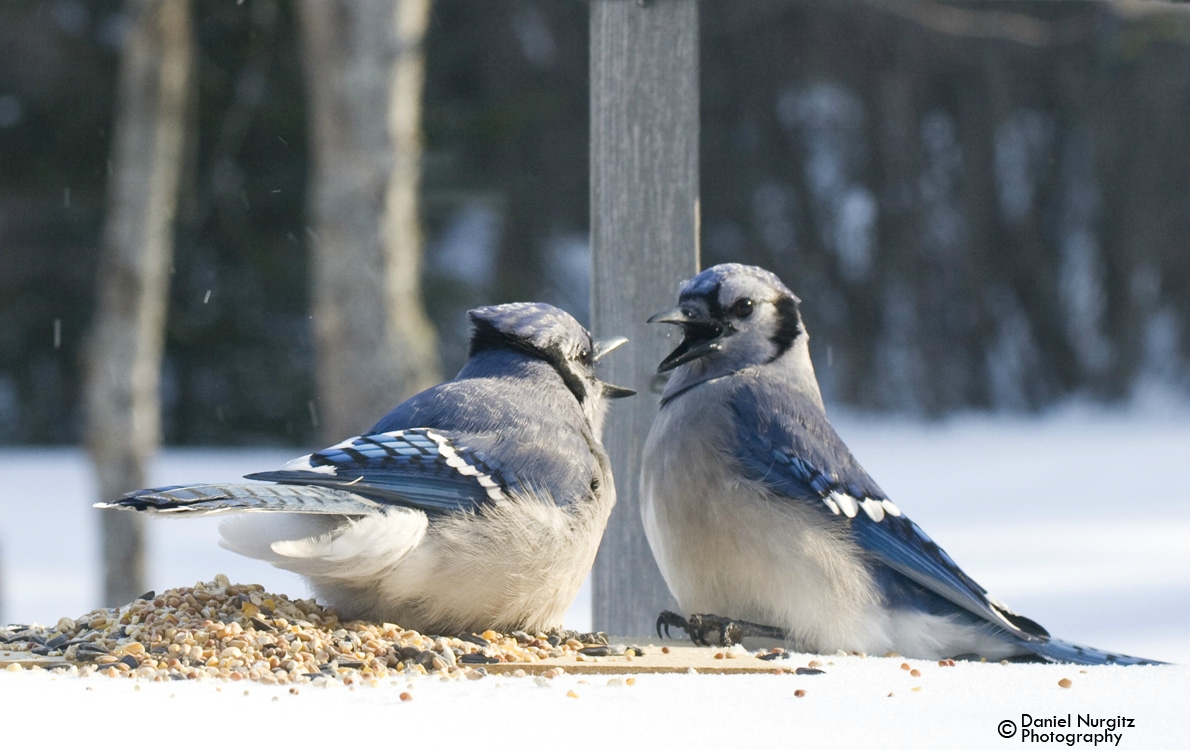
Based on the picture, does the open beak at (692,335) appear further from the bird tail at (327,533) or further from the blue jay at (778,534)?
the bird tail at (327,533)

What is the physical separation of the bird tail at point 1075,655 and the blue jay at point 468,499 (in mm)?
878

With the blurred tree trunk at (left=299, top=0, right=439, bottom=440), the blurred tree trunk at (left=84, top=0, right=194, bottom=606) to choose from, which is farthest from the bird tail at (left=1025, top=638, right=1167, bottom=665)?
the blurred tree trunk at (left=84, top=0, right=194, bottom=606)

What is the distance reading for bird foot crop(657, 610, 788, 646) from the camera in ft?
8.16

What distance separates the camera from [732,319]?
2.72 meters

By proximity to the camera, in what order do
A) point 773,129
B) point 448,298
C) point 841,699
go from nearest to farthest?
point 841,699 < point 448,298 < point 773,129

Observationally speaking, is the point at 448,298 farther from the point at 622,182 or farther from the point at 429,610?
the point at 429,610

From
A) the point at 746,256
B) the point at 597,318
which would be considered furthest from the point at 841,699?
the point at 746,256

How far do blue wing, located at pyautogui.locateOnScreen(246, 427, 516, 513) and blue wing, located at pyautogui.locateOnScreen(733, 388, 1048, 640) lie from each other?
20.4 inches

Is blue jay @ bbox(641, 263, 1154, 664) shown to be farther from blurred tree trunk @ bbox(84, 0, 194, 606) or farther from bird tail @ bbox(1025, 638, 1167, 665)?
blurred tree trunk @ bbox(84, 0, 194, 606)

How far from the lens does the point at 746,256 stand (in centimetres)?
1105

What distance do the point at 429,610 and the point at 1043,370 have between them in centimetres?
921

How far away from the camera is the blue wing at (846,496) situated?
2.54m

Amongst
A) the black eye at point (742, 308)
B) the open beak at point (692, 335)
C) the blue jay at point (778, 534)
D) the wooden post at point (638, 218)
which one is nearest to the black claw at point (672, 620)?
the blue jay at point (778, 534)

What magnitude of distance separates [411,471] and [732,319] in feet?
2.57
